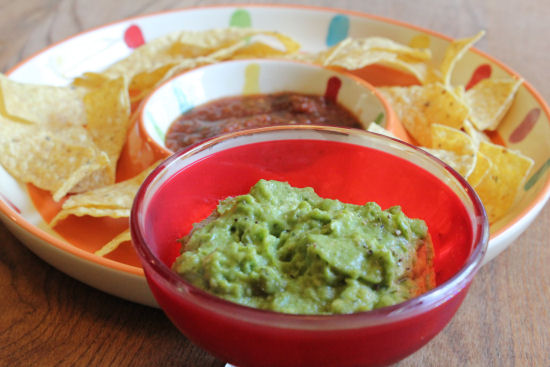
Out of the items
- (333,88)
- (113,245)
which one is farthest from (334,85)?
(113,245)

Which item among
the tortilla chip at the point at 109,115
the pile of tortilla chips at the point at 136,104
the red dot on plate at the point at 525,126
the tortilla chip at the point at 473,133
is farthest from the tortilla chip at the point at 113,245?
the red dot on plate at the point at 525,126

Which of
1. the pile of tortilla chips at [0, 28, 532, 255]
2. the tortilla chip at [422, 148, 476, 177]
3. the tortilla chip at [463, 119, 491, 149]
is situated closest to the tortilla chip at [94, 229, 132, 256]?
the pile of tortilla chips at [0, 28, 532, 255]

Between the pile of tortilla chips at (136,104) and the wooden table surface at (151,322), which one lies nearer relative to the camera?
the wooden table surface at (151,322)

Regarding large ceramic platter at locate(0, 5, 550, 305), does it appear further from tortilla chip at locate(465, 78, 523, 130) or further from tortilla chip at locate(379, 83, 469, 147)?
tortilla chip at locate(379, 83, 469, 147)

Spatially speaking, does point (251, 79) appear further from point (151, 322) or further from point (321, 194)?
point (151, 322)

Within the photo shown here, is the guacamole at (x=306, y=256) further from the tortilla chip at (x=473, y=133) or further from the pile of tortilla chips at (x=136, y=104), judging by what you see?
the tortilla chip at (x=473, y=133)

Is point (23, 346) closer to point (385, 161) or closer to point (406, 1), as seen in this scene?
point (385, 161)

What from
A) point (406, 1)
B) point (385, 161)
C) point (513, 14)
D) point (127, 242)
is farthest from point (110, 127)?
point (513, 14)
